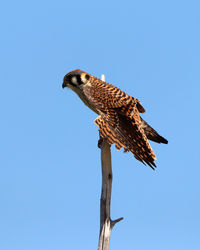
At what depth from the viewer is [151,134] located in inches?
326

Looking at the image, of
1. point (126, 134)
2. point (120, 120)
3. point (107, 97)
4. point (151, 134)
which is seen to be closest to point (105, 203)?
point (126, 134)

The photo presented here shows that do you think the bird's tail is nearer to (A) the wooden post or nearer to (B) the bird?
(B) the bird

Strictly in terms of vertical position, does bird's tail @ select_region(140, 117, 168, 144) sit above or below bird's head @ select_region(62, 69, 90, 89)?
below

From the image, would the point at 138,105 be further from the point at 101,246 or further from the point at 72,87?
the point at 101,246

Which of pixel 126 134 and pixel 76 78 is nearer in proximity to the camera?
pixel 126 134

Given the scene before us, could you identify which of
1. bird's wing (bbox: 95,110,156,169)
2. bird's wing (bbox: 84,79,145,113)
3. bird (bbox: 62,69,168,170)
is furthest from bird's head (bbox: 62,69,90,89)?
bird's wing (bbox: 95,110,156,169)

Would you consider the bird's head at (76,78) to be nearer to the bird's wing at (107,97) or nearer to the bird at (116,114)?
the bird at (116,114)

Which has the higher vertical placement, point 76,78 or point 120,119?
point 76,78

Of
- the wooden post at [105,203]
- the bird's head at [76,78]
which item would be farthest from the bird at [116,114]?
the wooden post at [105,203]

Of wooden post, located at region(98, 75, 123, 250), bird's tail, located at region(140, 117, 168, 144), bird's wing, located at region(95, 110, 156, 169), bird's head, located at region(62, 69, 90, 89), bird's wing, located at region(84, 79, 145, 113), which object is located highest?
bird's head, located at region(62, 69, 90, 89)

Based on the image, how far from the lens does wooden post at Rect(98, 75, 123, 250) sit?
24.7 feet

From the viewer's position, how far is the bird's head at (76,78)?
8164 mm

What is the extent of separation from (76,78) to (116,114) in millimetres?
1246

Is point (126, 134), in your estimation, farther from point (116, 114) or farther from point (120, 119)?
point (116, 114)
